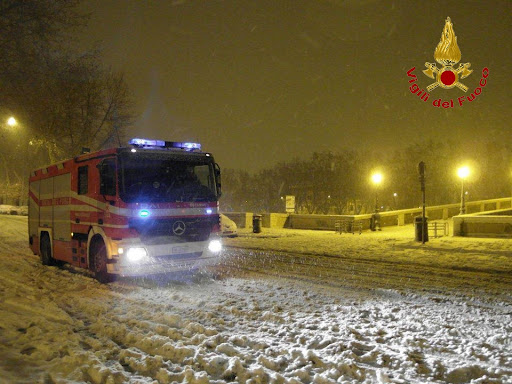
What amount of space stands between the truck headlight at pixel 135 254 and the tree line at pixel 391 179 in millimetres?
43059

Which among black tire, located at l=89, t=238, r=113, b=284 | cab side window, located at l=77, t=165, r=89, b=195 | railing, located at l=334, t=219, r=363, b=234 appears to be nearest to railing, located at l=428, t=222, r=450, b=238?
railing, located at l=334, t=219, r=363, b=234

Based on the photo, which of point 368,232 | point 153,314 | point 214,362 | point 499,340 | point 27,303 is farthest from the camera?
point 368,232

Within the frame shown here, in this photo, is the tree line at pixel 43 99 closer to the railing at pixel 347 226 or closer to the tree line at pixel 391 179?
the railing at pixel 347 226

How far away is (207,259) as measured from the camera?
432 inches

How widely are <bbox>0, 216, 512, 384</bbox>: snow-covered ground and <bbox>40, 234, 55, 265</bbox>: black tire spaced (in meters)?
1.04

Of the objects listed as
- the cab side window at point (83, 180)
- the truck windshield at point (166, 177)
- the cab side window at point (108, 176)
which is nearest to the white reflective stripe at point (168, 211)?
the truck windshield at point (166, 177)

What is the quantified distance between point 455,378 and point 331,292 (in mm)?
4576

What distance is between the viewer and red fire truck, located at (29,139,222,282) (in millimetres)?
9977

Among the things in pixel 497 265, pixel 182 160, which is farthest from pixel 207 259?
pixel 497 265

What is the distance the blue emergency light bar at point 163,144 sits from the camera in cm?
1054

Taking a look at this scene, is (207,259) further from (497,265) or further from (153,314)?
(497,265)

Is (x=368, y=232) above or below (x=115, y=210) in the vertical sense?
below

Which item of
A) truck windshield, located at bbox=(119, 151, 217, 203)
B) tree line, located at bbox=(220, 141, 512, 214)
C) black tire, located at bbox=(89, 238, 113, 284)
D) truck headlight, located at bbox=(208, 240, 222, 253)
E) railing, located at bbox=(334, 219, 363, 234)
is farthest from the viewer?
tree line, located at bbox=(220, 141, 512, 214)

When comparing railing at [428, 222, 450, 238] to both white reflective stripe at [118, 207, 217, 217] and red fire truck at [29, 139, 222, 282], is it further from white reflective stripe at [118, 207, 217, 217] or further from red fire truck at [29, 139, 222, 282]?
white reflective stripe at [118, 207, 217, 217]
